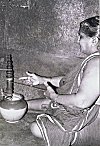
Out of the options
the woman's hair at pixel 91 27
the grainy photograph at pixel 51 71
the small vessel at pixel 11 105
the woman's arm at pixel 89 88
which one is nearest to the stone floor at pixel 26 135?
the grainy photograph at pixel 51 71

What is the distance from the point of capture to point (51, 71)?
2.76m

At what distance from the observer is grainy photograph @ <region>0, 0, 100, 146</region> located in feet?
6.29

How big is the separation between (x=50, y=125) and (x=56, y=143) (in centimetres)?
13

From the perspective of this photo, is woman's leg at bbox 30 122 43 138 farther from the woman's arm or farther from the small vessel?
the woman's arm

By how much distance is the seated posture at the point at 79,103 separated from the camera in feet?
5.91

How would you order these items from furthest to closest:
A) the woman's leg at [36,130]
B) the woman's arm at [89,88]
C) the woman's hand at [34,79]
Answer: the woman's hand at [34,79] < the woman's leg at [36,130] < the woman's arm at [89,88]

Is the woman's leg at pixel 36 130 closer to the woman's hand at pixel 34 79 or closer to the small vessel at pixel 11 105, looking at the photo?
the small vessel at pixel 11 105

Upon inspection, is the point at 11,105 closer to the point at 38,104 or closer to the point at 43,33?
the point at 38,104

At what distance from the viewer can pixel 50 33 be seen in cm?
268

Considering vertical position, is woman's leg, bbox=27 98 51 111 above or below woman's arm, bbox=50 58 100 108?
below

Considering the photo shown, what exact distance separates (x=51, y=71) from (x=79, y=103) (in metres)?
0.95

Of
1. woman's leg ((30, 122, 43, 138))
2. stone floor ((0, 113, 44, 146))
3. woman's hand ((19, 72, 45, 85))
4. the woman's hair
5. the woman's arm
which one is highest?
the woman's hair

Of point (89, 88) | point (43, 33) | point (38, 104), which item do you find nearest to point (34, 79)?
point (38, 104)

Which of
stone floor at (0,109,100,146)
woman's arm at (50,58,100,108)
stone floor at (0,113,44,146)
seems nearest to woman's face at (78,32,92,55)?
woman's arm at (50,58,100,108)
